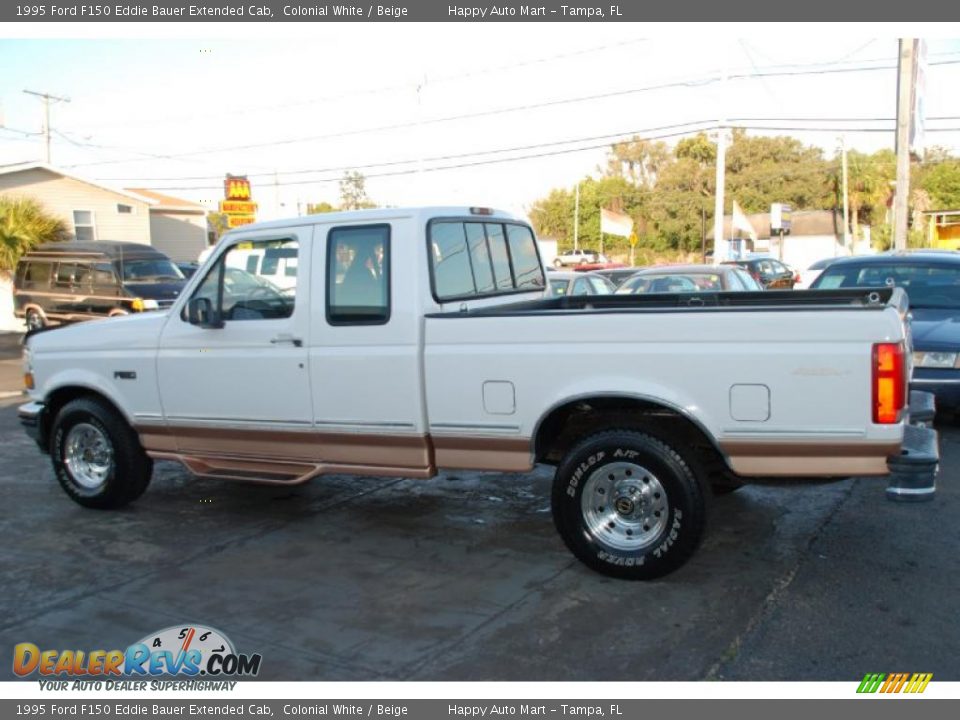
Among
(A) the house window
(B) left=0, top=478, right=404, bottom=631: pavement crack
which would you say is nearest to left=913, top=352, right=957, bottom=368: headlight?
(B) left=0, top=478, right=404, bottom=631: pavement crack

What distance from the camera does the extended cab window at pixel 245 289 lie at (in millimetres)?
5716

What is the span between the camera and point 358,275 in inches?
215

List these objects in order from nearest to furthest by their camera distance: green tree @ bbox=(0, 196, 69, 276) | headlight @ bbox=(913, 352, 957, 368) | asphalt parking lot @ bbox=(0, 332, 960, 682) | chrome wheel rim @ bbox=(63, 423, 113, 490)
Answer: asphalt parking lot @ bbox=(0, 332, 960, 682) < chrome wheel rim @ bbox=(63, 423, 113, 490) < headlight @ bbox=(913, 352, 957, 368) < green tree @ bbox=(0, 196, 69, 276)

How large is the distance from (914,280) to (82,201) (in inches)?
1021

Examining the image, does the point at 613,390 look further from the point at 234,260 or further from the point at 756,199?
the point at 756,199

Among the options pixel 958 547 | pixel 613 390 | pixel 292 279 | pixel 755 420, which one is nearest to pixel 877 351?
pixel 755 420

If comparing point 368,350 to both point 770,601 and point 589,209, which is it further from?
point 589,209

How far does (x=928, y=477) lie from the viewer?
4.34m

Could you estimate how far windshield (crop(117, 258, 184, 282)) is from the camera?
62.0ft

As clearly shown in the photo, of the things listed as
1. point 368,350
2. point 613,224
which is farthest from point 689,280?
point 613,224

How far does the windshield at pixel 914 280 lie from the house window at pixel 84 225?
24.8 m

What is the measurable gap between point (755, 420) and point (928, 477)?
887 mm

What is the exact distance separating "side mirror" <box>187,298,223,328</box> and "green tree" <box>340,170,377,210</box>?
1715 inches

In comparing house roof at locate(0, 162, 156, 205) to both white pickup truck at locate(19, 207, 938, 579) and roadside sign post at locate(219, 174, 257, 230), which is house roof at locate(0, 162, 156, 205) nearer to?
roadside sign post at locate(219, 174, 257, 230)
